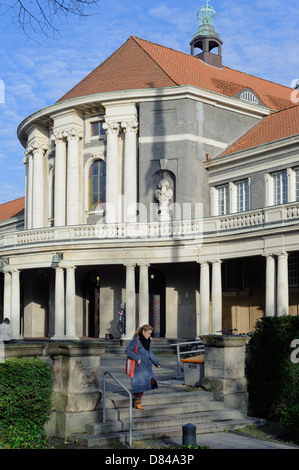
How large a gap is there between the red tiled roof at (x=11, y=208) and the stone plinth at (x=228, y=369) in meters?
44.6

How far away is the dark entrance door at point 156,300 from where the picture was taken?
34406 mm

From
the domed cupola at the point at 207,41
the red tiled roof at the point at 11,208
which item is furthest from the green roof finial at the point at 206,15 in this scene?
the red tiled roof at the point at 11,208

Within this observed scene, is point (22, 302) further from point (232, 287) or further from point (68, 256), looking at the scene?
point (232, 287)

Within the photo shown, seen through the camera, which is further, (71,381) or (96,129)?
(96,129)

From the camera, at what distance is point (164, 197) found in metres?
34.2

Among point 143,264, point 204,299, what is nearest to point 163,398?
point 204,299

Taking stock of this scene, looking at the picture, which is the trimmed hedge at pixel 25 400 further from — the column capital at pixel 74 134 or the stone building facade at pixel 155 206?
the column capital at pixel 74 134

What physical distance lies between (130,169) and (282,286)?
11929mm

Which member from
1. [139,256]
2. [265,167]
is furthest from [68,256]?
[265,167]

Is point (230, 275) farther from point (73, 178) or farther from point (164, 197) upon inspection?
point (73, 178)

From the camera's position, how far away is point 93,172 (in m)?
37.4

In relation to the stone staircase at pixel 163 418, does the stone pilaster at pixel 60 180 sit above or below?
above

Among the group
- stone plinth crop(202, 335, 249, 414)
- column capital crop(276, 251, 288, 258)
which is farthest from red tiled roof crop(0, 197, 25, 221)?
stone plinth crop(202, 335, 249, 414)

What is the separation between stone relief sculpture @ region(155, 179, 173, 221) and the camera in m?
34.0
